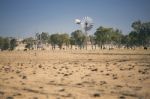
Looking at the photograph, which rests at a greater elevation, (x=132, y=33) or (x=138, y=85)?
(x=132, y=33)

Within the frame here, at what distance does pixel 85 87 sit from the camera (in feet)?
45.3

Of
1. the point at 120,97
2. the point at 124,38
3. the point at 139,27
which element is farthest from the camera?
the point at 124,38

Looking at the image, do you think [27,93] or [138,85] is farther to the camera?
[138,85]

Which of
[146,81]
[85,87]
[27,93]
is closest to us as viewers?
[27,93]

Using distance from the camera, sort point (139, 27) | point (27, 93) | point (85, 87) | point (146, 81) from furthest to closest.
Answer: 1. point (139, 27)
2. point (146, 81)
3. point (85, 87)
4. point (27, 93)

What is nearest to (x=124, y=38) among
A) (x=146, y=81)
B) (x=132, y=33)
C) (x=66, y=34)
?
(x=132, y=33)

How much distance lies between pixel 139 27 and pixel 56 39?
4808cm

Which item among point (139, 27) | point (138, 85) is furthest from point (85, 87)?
point (139, 27)

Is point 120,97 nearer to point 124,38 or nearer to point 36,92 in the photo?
point 36,92

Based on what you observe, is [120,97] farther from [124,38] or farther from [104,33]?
[124,38]

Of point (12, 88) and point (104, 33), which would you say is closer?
point (12, 88)

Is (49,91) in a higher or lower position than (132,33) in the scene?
lower

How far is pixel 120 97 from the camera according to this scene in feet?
36.6

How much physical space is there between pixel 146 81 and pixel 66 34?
121 metres
